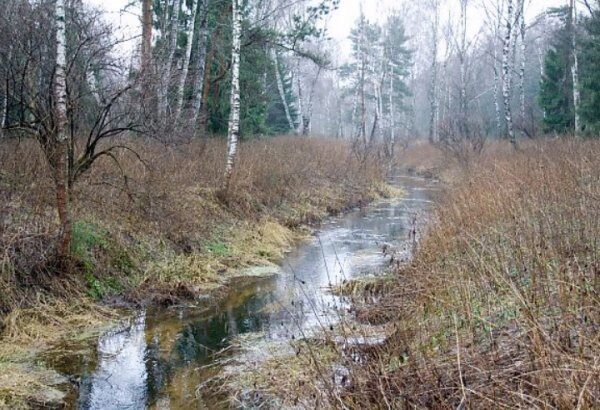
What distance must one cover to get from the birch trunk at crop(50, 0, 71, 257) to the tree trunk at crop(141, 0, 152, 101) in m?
1.66

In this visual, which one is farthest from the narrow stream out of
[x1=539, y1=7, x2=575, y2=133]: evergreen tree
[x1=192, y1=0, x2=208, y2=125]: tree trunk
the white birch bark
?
[x1=539, y1=7, x2=575, y2=133]: evergreen tree

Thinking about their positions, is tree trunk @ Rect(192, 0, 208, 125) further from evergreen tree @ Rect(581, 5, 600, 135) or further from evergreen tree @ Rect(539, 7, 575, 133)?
evergreen tree @ Rect(539, 7, 575, 133)

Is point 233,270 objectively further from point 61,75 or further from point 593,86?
point 593,86

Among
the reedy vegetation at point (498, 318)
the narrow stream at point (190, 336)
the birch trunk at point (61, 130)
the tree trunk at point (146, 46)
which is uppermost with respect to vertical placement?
the tree trunk at point (146, 46)

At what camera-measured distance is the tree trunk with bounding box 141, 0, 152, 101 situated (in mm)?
8914

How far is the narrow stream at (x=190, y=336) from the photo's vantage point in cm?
555

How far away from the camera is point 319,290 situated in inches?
354

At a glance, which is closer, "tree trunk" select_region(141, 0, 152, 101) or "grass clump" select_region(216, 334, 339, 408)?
"grass clump" select_region(216, 334, 339, 408)

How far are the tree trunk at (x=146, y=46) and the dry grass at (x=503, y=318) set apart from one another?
4.79 m

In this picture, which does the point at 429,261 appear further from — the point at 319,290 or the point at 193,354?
the point at 193,354

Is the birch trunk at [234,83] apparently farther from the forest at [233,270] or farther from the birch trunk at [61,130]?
the birch trunk at [61,130]

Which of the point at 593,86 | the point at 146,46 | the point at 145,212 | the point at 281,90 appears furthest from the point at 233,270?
the point at 281,90

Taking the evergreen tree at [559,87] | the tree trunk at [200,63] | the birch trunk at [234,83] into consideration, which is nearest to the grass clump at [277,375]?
the birch trunk at [234,83]

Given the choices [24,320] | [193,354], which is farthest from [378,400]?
[24,320]
